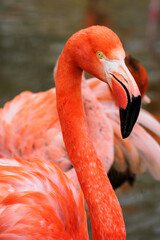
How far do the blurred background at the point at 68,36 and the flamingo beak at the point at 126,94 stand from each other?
Result: 2.16 m

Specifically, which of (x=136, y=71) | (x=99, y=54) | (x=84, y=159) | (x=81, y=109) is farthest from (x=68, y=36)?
(x=99, y=54)

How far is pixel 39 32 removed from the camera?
8.63m

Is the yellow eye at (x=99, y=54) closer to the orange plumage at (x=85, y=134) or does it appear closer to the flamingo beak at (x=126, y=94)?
the orange plumage at (x=85, y=134)

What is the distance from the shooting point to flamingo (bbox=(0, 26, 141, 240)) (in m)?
1.86

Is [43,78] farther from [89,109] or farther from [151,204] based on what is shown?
[89,109]

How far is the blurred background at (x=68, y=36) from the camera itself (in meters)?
4.22

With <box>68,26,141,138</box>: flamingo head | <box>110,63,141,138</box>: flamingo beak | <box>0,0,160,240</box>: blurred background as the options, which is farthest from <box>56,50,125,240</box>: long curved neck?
<box>0,0,160,240</box>: blurred background

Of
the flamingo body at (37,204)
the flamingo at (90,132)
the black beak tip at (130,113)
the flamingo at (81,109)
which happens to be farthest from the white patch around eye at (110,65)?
the flamingo at (90,132)

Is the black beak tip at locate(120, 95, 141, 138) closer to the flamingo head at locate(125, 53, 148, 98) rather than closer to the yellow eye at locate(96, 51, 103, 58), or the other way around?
the yellow eye at locate(96, 51, 103, 58)

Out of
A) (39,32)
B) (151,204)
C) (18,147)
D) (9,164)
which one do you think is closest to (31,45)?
(39,32)

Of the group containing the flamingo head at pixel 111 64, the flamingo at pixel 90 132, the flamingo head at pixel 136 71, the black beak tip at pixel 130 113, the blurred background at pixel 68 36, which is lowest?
the blurred background at pixel 68 36

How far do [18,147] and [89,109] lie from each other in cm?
61

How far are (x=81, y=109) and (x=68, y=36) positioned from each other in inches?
249

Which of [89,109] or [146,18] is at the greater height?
[89,109]
